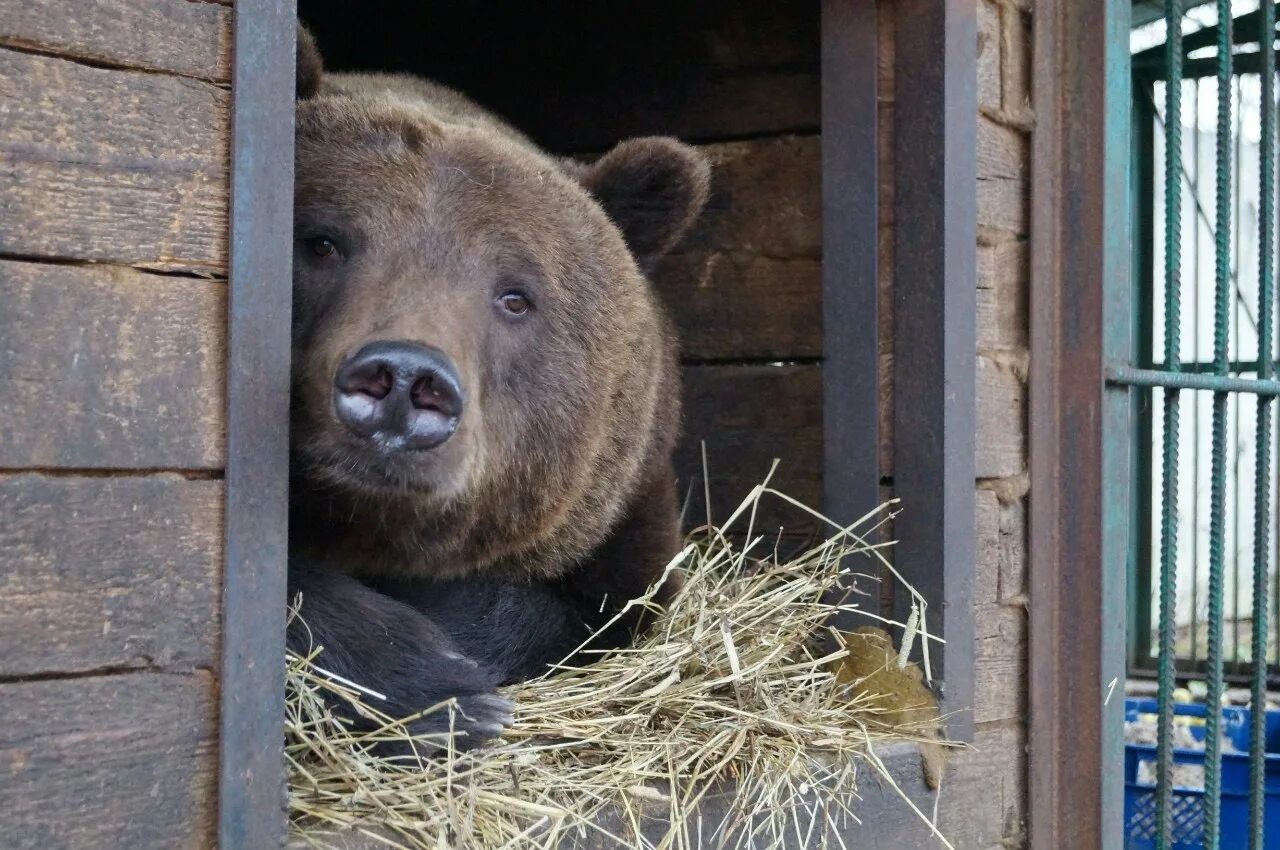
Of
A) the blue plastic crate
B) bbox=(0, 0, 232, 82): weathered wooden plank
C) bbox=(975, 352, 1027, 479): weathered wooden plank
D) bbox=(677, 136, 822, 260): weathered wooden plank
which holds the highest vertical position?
bbox=(677, 136, 822, 260): weathered wooden plank

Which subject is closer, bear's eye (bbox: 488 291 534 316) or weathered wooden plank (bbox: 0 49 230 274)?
→ weathered wooden plank (bbox: 0 49 230 274)

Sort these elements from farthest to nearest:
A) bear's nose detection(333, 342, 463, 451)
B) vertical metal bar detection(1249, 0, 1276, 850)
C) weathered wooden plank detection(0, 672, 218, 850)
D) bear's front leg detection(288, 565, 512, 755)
Result: vertical metal bar detection(1249, 0, 1276, 850)
bear's front leg detection(288, 565, 512, 755)
bear's nose detection(333, 342, 463, 451)
weathered wooden plank detection(0, 672, 218, 850)

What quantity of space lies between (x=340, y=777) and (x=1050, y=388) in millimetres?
2468

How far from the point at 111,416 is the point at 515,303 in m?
1.40

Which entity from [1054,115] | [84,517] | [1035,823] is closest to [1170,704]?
[1035,823]

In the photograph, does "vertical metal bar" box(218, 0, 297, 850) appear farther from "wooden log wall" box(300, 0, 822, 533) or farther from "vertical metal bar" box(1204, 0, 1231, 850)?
"vertical metal bar" box(1204, 0, 1231, 850)

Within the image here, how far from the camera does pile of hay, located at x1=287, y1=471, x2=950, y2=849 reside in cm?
263

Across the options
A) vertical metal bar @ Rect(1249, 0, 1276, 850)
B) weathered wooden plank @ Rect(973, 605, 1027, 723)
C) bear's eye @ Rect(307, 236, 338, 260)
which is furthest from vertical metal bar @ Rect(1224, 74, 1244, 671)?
bear's eye @ Rect(307, 236, 338, 260)

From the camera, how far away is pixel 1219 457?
459cm

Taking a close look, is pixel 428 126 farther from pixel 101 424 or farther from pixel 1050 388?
pixel 1050 388

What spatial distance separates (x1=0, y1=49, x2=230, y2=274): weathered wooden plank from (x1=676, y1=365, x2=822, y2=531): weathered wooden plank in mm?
2550

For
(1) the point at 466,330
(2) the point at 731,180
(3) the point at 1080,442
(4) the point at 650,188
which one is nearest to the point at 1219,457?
(3) the point at 1080,442

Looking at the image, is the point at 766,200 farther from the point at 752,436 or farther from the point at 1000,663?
the point at 1000,663

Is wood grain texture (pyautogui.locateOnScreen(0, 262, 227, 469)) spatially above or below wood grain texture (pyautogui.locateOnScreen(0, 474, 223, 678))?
above
